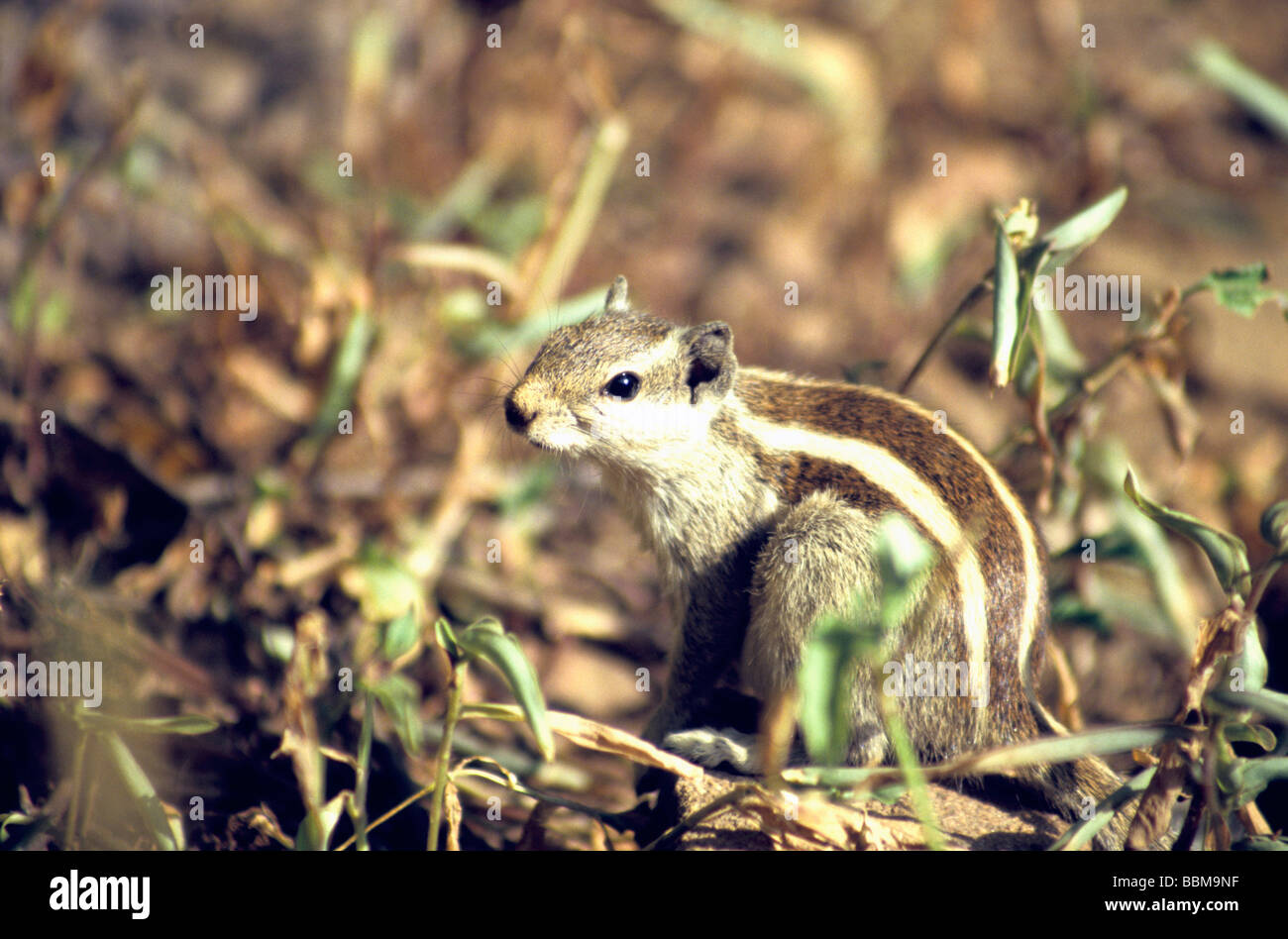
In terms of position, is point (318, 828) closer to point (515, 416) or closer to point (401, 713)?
point (401, 713)

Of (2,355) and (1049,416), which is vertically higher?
(2,355)

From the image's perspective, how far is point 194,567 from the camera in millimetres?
4062

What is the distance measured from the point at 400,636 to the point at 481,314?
223 centimetres

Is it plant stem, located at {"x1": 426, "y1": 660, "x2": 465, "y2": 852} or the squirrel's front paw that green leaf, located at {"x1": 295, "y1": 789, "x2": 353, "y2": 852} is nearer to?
plant stem, located at {"x1": 426, "y1": 660, "x2": 465, "y2": 852}

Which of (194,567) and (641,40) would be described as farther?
(641,40)

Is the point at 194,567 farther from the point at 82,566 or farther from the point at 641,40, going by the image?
the point at 641,40

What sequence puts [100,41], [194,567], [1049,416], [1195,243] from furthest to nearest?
[1195,243] → [100,41] → [194,567] → [1049,416]

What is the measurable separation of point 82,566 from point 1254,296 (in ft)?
14.1

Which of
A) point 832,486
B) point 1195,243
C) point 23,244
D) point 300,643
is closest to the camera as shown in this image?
point 300,643

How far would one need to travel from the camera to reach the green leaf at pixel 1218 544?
110 inches

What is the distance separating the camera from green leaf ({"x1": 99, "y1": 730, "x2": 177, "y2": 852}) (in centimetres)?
291

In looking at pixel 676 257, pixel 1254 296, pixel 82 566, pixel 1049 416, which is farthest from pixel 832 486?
pixel 676 257

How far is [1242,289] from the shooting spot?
3.29 metres

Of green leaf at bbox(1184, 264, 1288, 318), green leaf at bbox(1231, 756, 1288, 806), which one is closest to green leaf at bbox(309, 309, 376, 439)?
green leaf at bbox(1184, 264, 1288, 318)
